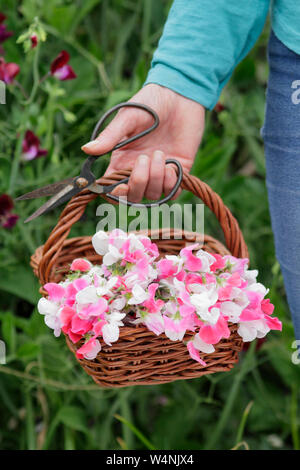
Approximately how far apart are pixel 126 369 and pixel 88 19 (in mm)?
1296

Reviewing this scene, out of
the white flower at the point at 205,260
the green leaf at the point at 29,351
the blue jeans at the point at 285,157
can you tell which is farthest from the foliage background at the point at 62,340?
the white flower at the point at 205,260

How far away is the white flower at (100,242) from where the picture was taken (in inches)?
27.6

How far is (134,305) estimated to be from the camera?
2.18 feet

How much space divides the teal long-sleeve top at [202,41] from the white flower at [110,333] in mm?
328

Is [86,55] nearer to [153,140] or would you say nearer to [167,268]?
[153,140]

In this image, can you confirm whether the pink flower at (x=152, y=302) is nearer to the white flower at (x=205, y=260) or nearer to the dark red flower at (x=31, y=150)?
the white flower at (x=205, y=260)

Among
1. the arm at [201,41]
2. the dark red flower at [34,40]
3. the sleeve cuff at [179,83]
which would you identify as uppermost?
the dark red flower at [34,40]

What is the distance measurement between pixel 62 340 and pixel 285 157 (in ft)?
2.32

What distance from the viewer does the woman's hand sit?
689 mm

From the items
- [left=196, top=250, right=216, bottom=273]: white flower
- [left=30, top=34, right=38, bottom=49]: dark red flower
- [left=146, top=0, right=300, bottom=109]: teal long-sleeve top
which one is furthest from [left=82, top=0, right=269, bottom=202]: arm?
[left=30, top=34, right=38, bottom=49]: dark red flower

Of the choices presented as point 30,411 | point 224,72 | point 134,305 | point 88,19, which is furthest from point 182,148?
point 88,19

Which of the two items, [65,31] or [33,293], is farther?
[65,31]

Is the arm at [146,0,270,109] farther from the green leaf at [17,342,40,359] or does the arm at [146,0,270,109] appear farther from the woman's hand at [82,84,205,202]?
the green leaf at [17,342,40,359]
